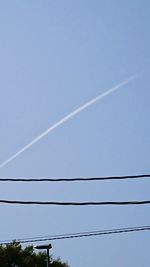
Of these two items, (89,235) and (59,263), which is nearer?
(89,235)

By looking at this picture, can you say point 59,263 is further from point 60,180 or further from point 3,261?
point 60,180

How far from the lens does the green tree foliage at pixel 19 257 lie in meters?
54.5

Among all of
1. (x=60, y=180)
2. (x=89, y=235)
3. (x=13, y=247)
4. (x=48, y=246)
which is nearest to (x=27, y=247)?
(x=13, y=247)

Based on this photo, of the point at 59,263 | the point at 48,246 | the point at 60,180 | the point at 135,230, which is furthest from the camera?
the point at 59,263

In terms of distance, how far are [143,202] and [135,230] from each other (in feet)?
18.4

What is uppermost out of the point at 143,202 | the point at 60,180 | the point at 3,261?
the point at 3,261

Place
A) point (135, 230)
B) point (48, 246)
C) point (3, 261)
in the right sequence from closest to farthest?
point (135, 230) → point (48, 246) → point (3, 261)

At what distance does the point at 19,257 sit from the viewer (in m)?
55.4

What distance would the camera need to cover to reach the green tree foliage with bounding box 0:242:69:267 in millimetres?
54469

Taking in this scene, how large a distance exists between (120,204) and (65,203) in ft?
4.38

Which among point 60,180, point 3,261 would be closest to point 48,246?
point 3,261

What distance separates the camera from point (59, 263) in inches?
2309

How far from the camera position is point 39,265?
5631cm

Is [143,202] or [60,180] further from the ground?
[60,180]
